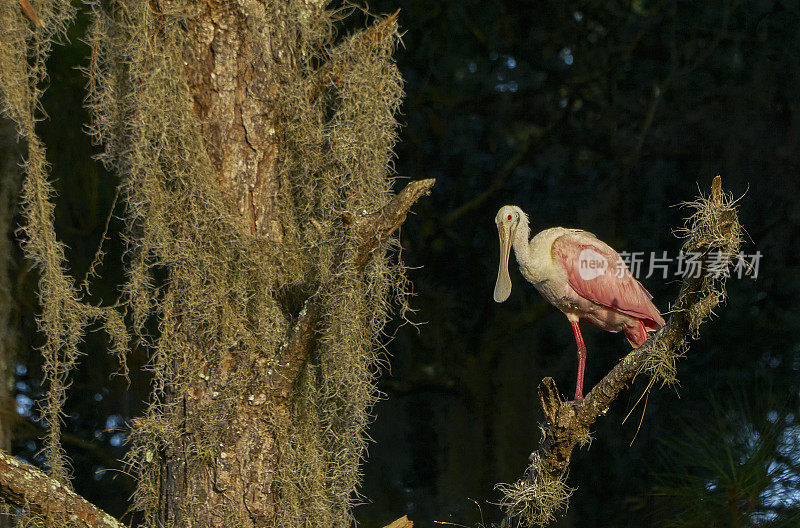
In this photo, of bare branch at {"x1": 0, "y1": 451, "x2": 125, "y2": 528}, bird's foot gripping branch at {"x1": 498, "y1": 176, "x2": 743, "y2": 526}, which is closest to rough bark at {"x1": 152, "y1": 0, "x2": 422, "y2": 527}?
bare branch at {"x1": 0, "y1": 451, "x2": 125, "y2": 528}

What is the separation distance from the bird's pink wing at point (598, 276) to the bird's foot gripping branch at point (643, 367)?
0.63m

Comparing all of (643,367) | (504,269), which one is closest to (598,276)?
(504,269)

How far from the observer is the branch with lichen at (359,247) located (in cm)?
159

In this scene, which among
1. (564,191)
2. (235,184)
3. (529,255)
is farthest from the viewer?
(564,191)

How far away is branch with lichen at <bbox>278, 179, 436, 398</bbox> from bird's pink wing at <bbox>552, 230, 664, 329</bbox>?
0.87 m

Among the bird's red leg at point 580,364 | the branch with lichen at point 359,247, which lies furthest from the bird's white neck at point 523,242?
the branch with lichen at point 359,247

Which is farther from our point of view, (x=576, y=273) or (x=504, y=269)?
(x=576, y=273)

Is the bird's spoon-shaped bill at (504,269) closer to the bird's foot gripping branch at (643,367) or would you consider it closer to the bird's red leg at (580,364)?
the bird's red leg at (580,364)

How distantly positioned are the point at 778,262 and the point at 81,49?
2.84 metres

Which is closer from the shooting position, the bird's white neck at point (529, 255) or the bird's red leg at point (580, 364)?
the bird's red leg at point (580, 364)

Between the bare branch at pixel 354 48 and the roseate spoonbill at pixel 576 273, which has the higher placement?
the bare branch at pixel 354 48

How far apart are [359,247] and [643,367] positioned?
0.58 metres

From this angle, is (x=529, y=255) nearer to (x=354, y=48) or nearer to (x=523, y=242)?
(x=523, y=242)

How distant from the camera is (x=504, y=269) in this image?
2.32 metres
